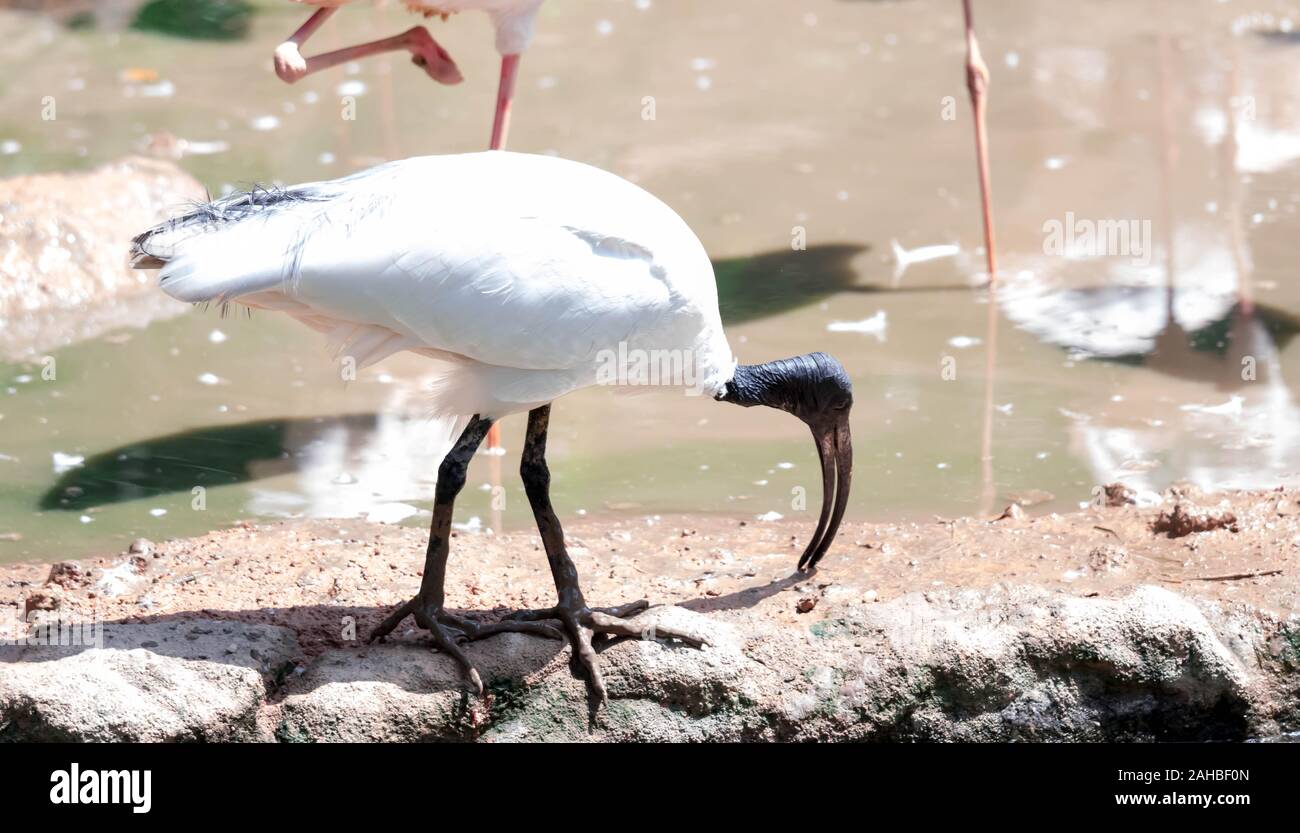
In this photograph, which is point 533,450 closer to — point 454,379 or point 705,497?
point 454,379

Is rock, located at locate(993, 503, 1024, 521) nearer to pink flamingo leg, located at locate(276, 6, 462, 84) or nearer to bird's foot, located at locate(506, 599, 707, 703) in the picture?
bird's foot, located at locate(506, 599, 707, 703)

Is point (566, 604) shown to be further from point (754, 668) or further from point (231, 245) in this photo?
point (231, 245)

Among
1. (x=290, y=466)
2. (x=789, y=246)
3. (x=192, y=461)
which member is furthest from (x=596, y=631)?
(x=789, y=246)

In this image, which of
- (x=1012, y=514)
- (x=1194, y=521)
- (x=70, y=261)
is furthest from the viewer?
(x=70, y=261)

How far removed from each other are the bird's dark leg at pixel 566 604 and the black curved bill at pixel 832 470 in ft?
2.17

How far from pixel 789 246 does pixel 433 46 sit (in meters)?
2.80

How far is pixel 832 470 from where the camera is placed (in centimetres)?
470

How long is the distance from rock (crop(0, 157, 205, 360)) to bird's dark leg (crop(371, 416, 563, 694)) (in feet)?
12.0

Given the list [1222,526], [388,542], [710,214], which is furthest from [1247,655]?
[710,214]

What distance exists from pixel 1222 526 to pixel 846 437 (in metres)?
1.24

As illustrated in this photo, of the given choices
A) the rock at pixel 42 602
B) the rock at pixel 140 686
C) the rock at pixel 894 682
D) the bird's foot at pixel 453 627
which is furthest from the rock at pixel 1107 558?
the rock at pixel 42 602

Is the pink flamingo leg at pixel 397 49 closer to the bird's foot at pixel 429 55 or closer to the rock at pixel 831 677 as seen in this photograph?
the bird's foot at pixel 429 55

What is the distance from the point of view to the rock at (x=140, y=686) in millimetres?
3574

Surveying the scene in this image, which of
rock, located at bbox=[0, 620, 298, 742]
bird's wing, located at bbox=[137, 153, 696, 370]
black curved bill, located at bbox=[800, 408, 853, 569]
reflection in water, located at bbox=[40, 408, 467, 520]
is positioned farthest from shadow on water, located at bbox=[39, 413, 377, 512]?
black curved bill, located at bbox=[800, 408, 853, 569]
